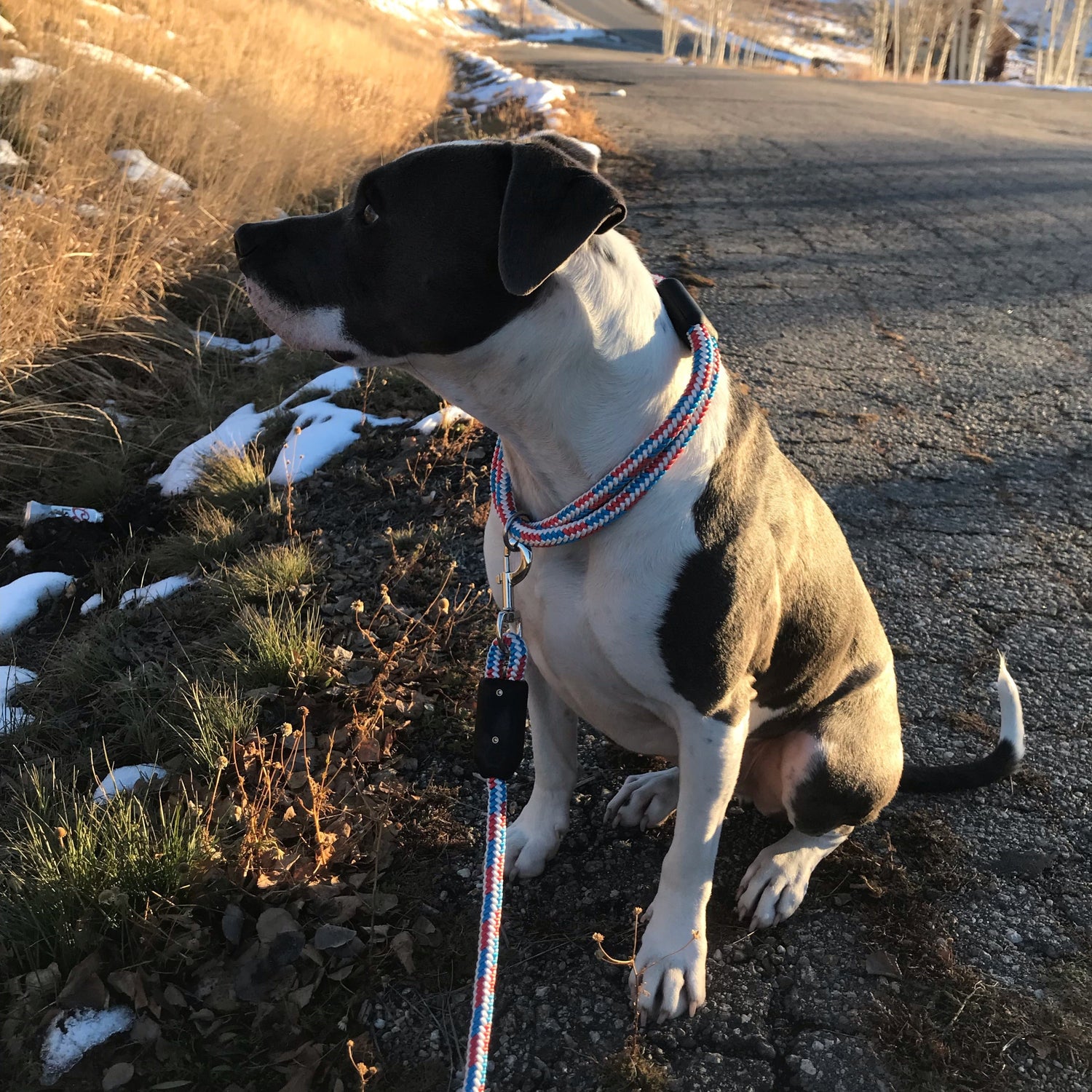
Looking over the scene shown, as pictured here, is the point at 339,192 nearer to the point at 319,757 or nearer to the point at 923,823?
the point at 319,757

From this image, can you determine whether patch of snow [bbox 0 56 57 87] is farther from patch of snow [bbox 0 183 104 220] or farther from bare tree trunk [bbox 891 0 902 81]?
bare tree trunk [bbox 891 0 902 81]

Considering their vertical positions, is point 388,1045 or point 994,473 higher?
point 994,473

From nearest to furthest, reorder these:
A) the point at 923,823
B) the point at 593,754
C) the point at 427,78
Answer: the point at 923,823 → the point at 593,754 → the point at 427,78

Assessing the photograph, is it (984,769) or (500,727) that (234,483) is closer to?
(500,727)

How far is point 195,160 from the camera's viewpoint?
21.7 ft

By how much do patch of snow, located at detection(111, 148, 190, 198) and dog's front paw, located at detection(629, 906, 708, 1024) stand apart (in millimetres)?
5787

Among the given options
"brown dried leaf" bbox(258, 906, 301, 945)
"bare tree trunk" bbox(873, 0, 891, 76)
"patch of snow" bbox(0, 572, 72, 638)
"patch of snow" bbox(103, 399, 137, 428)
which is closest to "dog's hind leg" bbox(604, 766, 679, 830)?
"brown dried leaf" bbox(258, 906, 301, 945)

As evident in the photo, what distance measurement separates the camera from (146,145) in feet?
21.6

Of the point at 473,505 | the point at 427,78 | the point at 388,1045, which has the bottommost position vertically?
the point at 388,1045

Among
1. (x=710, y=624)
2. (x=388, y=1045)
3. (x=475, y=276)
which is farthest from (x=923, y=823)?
(x=475, y=276)

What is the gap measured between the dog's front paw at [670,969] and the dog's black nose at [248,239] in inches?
68.8

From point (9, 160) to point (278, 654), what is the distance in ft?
15.7

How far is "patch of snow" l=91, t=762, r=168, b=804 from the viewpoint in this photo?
2.24 m

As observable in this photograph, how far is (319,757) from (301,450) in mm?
1848
